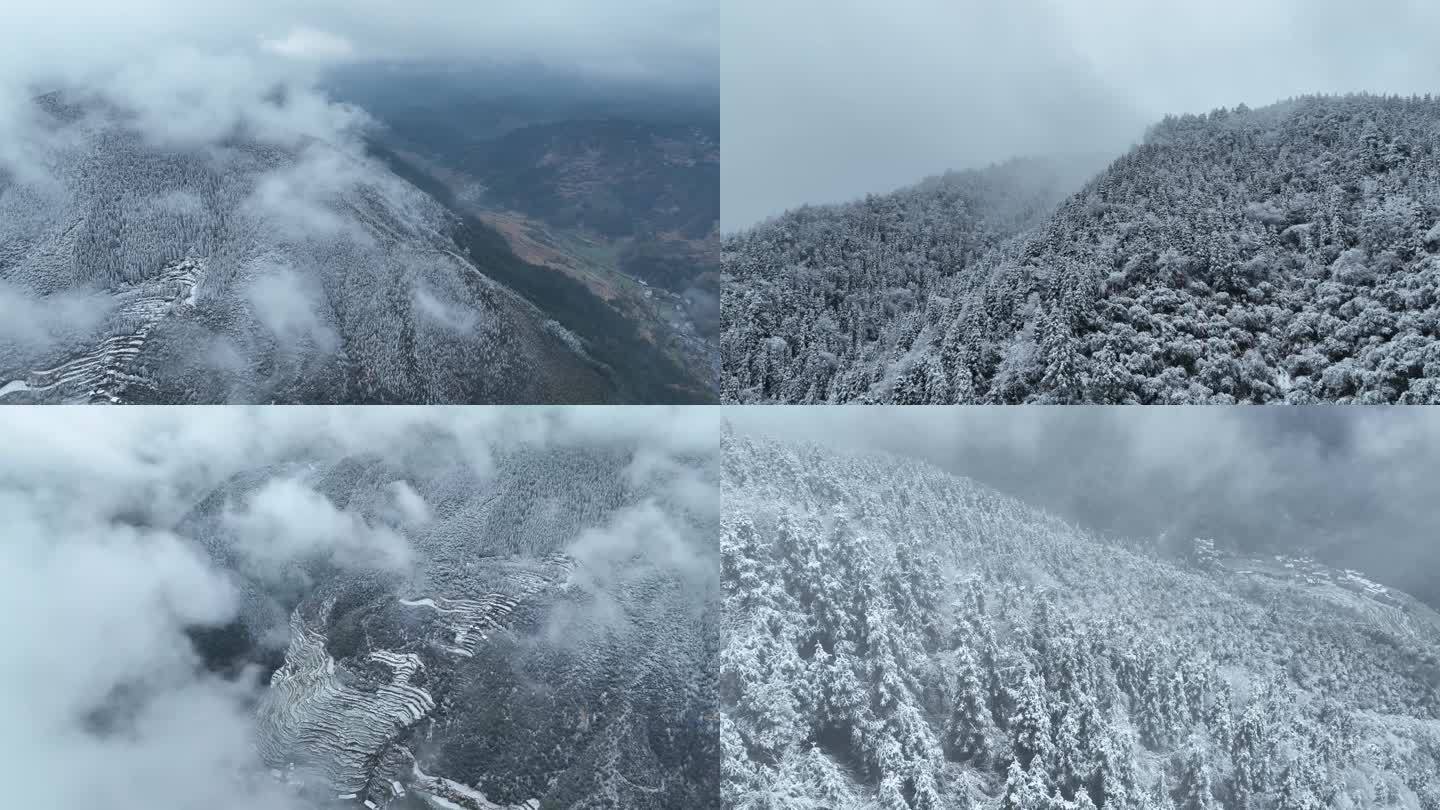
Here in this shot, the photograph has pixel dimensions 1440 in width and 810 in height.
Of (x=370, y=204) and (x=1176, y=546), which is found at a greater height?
(x=370, y=204)

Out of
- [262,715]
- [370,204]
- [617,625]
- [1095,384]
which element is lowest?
[262,715]

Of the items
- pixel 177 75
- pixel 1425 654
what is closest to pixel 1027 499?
pixel 1425 654

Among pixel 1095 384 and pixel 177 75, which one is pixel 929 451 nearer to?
pixel 1095 384

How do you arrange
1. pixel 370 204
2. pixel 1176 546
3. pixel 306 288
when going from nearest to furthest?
pixel 1176 546 → pixel 306 288 → pixel 370 204

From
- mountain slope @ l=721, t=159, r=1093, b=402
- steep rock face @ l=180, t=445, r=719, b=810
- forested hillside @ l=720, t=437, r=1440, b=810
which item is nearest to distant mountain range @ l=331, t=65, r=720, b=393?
mountain slope @ l=721, t=159, r=1093, b=402

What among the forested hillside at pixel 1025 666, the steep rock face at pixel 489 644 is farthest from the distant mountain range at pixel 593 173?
the forested hillside at pixel 1025 666

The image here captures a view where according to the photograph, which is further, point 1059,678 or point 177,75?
point 177,75

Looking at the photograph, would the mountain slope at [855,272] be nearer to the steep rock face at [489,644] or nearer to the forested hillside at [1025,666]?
the steep rock face at [489,644]
